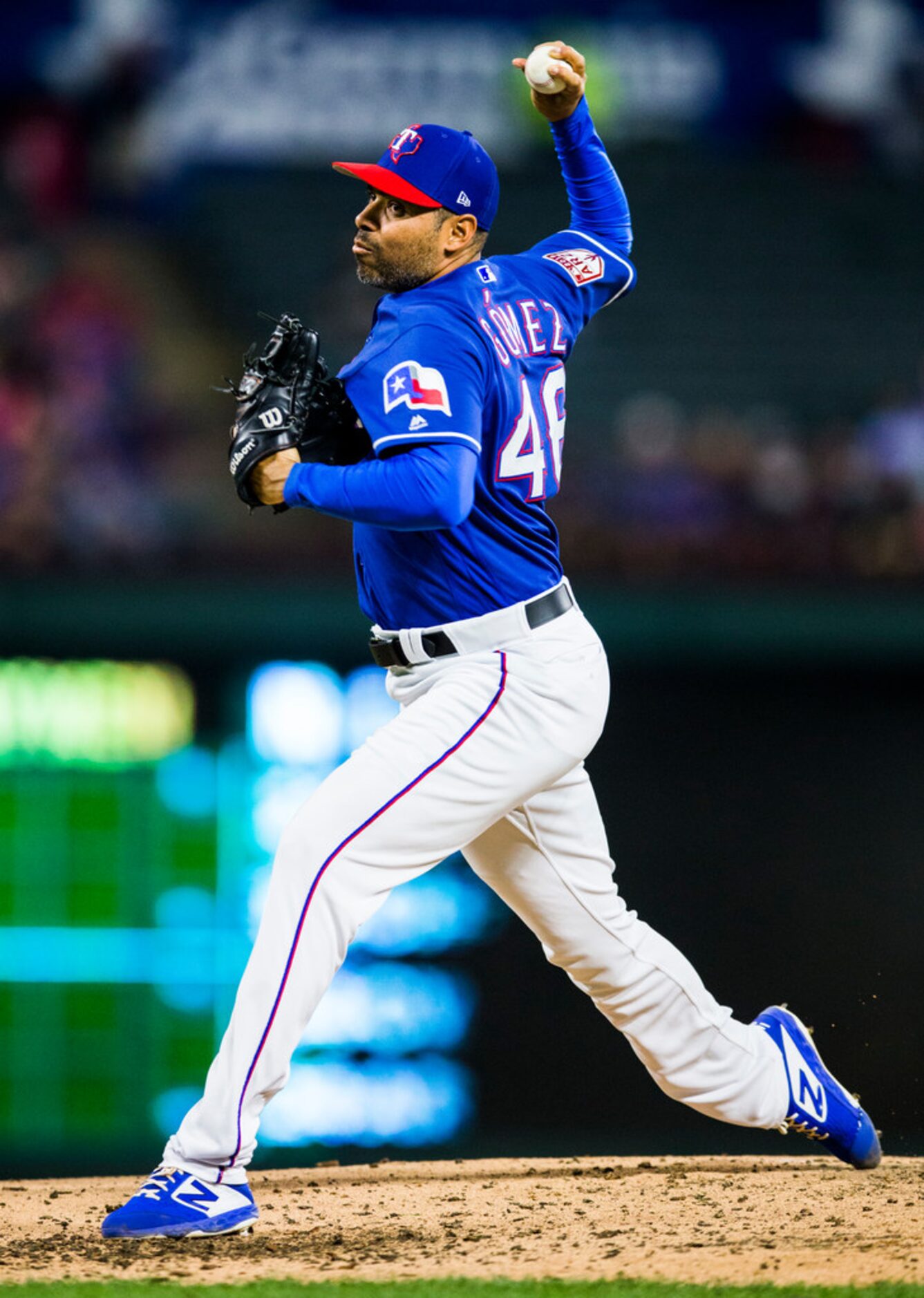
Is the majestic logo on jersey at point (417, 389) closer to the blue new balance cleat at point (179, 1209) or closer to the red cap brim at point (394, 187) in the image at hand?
the red cap brim at point (394, 187)

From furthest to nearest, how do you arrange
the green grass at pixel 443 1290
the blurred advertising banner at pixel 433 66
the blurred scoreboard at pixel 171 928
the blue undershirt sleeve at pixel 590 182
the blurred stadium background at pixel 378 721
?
the blurred advertising banner at pixel 433 66 → the blurred scoreboard at pixel 171 928 → the blurred stadium background at pixel 378 721 → the blue undershirt sleeve at pixel 590 182 → the green grass at pixel 443 1290

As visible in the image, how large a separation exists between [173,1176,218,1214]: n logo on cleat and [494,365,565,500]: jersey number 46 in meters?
1.23

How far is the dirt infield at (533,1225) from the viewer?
2705 mm

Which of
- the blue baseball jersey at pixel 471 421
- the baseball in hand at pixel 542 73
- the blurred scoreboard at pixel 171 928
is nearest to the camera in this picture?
the blue baseball jersey at pixel 471 421

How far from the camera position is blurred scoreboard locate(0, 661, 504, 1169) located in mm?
5688

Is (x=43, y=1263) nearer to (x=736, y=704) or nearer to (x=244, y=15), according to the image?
(x=736, y=704)

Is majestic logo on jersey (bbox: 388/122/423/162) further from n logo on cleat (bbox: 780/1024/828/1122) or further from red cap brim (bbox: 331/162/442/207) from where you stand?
n logo on cleat (bbox: 780/1024/828/1122)

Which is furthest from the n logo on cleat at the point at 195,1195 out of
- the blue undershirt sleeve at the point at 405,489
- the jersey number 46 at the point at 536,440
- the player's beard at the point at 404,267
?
the player's beard at the point at 404,267

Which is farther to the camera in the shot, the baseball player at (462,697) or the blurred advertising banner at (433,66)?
the blurred advertising banner at (433,66)

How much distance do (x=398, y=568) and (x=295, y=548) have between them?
3.39 metres

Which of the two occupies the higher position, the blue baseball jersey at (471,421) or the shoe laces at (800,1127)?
the blue baseball jersey at (471,421)

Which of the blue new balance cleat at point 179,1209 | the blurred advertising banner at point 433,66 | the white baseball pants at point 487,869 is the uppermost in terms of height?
the blurred advertising banner at point 433,66

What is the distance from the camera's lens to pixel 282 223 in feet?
31.4

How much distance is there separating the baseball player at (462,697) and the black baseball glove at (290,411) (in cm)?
3
